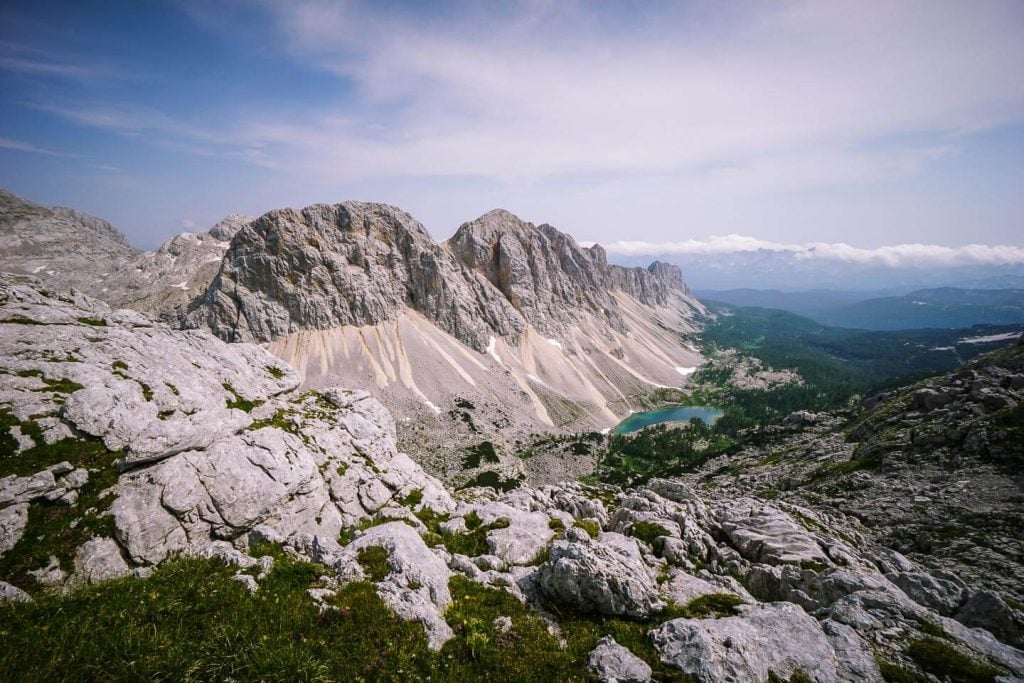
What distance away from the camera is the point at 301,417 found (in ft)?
114

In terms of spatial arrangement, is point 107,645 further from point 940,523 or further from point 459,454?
point 459,454

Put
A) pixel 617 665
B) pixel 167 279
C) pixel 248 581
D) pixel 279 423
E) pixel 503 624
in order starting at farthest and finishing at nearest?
pixel 167 279, pixel 279 423, pixel 503 624, pixel 248 581, pixel 617 665

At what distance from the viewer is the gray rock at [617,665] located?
34.3 ft

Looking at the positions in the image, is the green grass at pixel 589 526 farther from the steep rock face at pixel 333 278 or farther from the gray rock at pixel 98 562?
the steep rock face at pixel 333 278

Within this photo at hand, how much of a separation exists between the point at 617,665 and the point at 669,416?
167 meters

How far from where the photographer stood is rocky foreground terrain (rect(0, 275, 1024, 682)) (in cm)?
1273

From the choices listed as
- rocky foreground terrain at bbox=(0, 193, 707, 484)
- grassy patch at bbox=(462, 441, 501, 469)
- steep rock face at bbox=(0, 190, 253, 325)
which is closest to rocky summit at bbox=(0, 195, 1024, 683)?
grassy patch at bbox=(462, 441, 501, 469)

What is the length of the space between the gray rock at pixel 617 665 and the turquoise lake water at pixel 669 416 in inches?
5417

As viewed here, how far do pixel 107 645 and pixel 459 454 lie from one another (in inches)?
3673

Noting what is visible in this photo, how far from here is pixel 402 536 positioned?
1720 cm

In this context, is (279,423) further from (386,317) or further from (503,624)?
(386,317)

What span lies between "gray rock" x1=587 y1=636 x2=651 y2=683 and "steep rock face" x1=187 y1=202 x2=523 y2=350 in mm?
133649

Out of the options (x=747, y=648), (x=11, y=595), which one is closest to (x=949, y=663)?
(x=747, y=648)

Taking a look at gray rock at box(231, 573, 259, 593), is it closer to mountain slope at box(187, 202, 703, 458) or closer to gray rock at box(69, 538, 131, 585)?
gray rock at box(69, 538, 131, 585)
